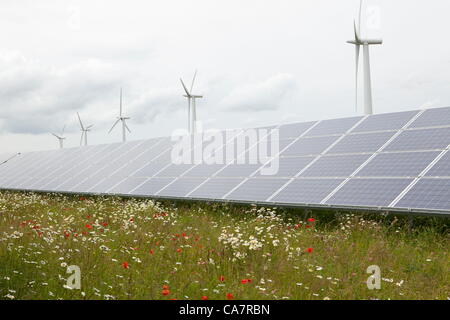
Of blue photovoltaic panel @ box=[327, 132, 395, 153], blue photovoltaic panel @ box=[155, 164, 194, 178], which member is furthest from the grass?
blue photovoltaic panel @ box=[155, 164, 194, 178]

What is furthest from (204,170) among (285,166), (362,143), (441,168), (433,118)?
(441,168)

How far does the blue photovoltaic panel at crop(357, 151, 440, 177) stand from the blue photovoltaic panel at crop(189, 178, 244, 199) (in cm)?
471

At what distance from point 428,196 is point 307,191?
146 inches

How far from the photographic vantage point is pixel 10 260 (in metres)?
10.2

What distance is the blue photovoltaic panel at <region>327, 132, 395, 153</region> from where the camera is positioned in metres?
16.6

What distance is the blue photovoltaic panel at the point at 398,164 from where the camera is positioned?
14.3 metres

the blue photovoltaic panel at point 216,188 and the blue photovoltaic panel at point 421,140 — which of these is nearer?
the blue photovoltaic panel at point 421,140

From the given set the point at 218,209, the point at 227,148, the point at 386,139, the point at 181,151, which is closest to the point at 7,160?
the point at 181,151

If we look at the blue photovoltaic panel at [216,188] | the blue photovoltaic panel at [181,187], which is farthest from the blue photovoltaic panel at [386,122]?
the blue photovoltaic panel at [181,187]

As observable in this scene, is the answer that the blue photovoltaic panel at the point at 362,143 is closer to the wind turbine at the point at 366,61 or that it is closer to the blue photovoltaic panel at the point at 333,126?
the blue photovoltaic panel at the point at 333,126

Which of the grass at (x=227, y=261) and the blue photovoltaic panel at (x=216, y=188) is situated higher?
the blue photovoltaic panel at (x=216, y=188)

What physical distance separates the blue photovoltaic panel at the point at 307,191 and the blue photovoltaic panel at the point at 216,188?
2.41m

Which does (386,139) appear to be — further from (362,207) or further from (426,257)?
(426,257)

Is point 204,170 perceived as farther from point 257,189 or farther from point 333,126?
point 333,126
